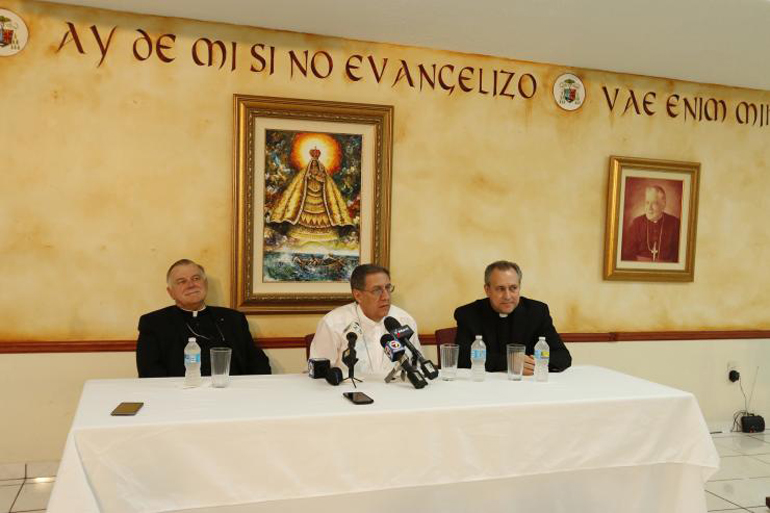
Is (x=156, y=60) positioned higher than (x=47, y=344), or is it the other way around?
(x=156, y=60)

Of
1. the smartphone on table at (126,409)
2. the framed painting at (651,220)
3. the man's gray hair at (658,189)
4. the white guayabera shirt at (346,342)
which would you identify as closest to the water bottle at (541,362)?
the white guayabera shirt at (346,342)

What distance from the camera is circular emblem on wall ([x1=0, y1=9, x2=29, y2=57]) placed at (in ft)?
11.7

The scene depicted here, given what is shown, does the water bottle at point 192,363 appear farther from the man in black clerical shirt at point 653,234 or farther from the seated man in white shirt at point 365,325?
the man in black clerical shirt at point 653,234

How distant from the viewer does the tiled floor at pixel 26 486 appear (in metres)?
3.36

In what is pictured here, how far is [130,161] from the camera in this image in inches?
151

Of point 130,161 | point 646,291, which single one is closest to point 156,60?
point 130,161

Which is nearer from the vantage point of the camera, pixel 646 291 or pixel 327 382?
pixel 327 382

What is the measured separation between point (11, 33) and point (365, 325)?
2.61m

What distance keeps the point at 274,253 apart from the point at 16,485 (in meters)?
1.98

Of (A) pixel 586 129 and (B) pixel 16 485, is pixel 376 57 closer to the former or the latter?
(A) pixel 586 129

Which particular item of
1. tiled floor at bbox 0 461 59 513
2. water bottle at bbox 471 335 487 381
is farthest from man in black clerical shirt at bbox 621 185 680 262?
tiled floor at bbox 0 461 59 513

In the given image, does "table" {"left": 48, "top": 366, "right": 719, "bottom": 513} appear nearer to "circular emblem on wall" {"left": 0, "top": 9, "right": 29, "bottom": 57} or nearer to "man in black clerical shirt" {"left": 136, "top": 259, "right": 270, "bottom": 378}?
"man in black clerical shirt" {"left": 136, "top": 259, "right": 270, "bottom": 378}

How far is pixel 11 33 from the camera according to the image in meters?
3.59

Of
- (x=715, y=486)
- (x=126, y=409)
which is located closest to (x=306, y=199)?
(x=126, y=409)
